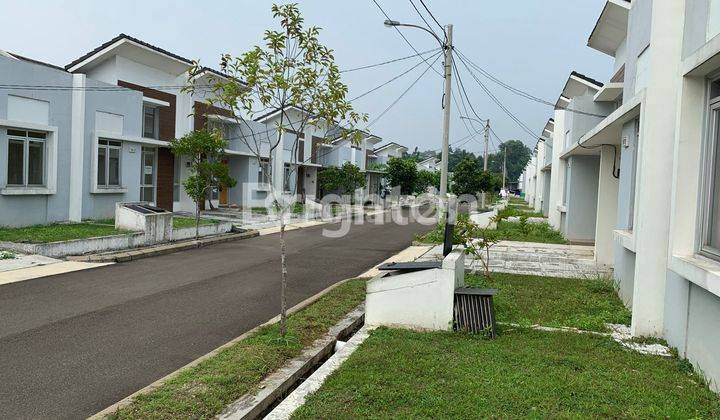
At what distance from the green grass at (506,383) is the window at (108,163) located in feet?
50.0

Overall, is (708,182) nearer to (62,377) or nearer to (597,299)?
(597,299)

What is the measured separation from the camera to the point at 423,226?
2739 cm

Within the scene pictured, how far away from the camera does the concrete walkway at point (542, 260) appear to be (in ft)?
40.8

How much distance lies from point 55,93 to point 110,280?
27.9 ft

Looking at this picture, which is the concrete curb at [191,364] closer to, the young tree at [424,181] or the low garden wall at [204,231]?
the low garden wall at [204,231]

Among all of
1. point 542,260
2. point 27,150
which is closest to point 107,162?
point 27,150

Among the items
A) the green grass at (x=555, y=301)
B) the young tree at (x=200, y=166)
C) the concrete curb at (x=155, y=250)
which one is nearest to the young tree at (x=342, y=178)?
the concrete curb at (x=155, y=250)

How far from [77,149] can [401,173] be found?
31.5 m

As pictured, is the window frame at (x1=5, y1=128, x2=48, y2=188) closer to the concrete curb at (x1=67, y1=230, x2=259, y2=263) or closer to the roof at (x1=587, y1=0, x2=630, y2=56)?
the concrete curb at (x1=67, y1=230, x2=259, y2=263)

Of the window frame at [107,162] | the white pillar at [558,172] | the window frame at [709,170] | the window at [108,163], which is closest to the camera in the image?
the window frame at [709,170]

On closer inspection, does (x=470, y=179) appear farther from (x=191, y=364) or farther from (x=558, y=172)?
(x=191, y=364)

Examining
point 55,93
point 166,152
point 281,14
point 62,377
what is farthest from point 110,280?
point 166,152

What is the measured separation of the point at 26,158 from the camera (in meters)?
15.5

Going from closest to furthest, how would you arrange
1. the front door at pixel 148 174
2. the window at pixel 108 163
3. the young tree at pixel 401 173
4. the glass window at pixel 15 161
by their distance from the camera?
1. the glass window at pixel 15 161
2. the window at pixel 108 163
3. the front door at pixel 148 174
4. the young tree at pixel 401 173
